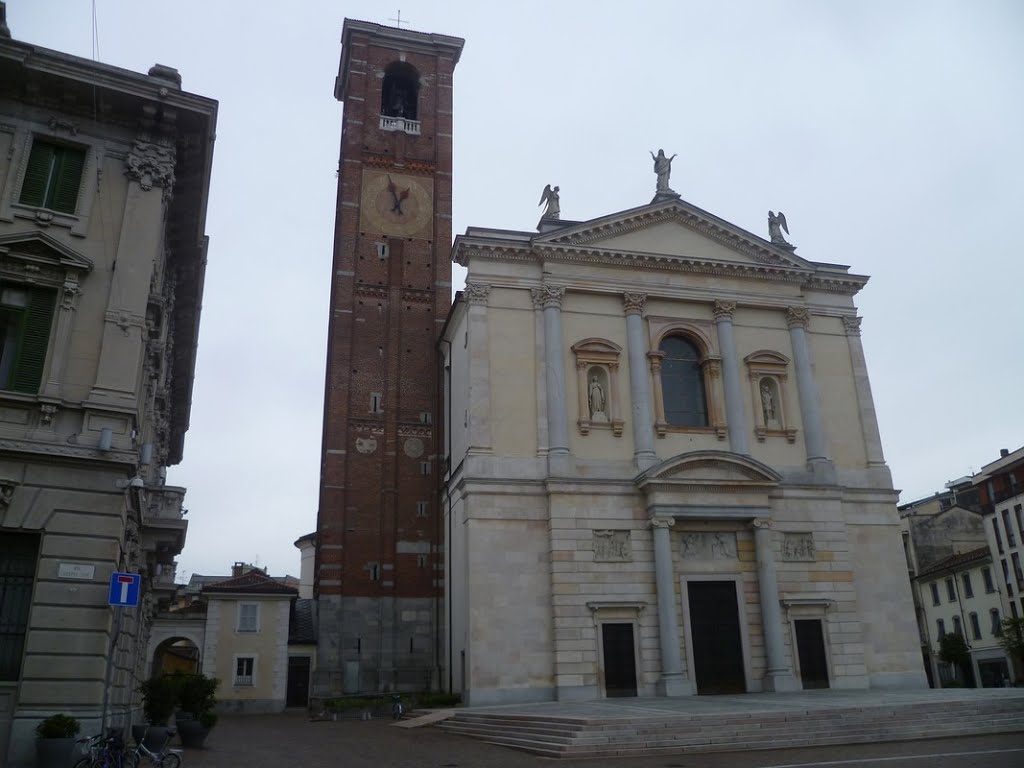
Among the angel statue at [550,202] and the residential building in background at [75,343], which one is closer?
the residential building in background at [75,343]

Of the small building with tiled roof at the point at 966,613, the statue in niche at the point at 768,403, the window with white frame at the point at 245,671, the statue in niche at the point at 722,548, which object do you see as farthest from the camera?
the small building with tiled roof at the point at 966,613

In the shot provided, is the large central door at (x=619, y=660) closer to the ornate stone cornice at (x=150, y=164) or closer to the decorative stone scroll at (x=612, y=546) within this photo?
the decorative stone scroll at (x=612, y=546)

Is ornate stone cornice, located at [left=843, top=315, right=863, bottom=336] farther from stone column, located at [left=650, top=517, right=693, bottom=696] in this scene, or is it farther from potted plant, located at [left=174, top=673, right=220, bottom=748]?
potted plant, located at [left=174, top=673, right=220, bottom=748]

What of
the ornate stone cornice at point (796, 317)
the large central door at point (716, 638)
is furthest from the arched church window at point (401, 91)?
the large central door at point (716, 638)

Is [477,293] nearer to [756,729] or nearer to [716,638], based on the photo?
[716,638]

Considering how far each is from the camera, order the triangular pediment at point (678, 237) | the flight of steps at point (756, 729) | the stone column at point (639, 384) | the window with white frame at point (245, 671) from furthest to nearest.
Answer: the window with white frame at point (245, 671) → the triangular pediment at point (678, 237) → the stone column at point (639, 384) → the flight of steps at point (756, 729)

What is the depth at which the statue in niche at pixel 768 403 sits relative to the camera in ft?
94.4

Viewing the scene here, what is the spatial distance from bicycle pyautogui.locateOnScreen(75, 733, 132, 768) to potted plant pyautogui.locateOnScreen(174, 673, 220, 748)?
6457 mm

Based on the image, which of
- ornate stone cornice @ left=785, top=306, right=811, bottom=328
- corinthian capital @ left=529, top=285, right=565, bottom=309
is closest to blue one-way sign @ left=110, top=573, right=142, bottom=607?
corinthian capital @ left=529, top=285, right=565, bottom=309

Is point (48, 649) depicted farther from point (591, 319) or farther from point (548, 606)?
point (591, 319)

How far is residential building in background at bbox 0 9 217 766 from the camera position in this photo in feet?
40.7

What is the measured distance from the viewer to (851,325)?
30.9 metres

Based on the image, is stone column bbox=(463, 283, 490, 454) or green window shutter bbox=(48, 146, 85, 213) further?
stone column bbox=(463, 283, 490, 454)

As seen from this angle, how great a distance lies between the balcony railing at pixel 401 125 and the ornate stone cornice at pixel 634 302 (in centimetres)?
1603
